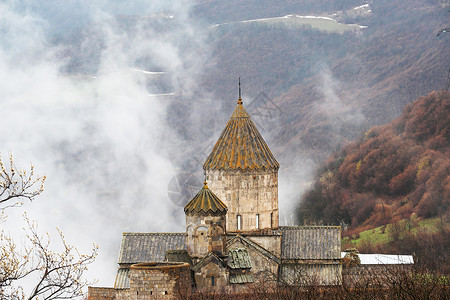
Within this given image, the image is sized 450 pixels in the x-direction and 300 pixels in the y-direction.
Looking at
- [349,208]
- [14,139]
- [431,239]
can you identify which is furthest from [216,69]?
[431,239]

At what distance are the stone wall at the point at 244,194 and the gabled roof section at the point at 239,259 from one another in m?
1.33

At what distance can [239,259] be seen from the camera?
84.5ft

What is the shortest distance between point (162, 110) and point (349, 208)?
33149 millimetres

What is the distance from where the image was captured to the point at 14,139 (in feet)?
268

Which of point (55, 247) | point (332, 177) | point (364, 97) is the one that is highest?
point (364, 97)

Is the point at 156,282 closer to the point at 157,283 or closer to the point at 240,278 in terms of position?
the point at 157,283

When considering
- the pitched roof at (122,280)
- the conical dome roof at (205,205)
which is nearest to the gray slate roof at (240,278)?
the conical dome roof at (205,205)

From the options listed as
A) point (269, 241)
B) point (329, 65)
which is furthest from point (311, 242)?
point (329, 65)

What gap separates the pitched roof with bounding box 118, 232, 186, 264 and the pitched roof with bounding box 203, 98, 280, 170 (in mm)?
2799

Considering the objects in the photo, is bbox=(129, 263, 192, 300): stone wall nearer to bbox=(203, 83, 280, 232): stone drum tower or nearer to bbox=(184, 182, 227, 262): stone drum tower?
bbox=(184, 182, 227, 262): stone drum tower

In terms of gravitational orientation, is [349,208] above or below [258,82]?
below

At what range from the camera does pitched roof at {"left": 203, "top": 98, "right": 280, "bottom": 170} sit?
2747cm

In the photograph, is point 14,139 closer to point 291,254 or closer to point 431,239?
point 431,239

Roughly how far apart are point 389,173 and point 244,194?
39.6 meters
